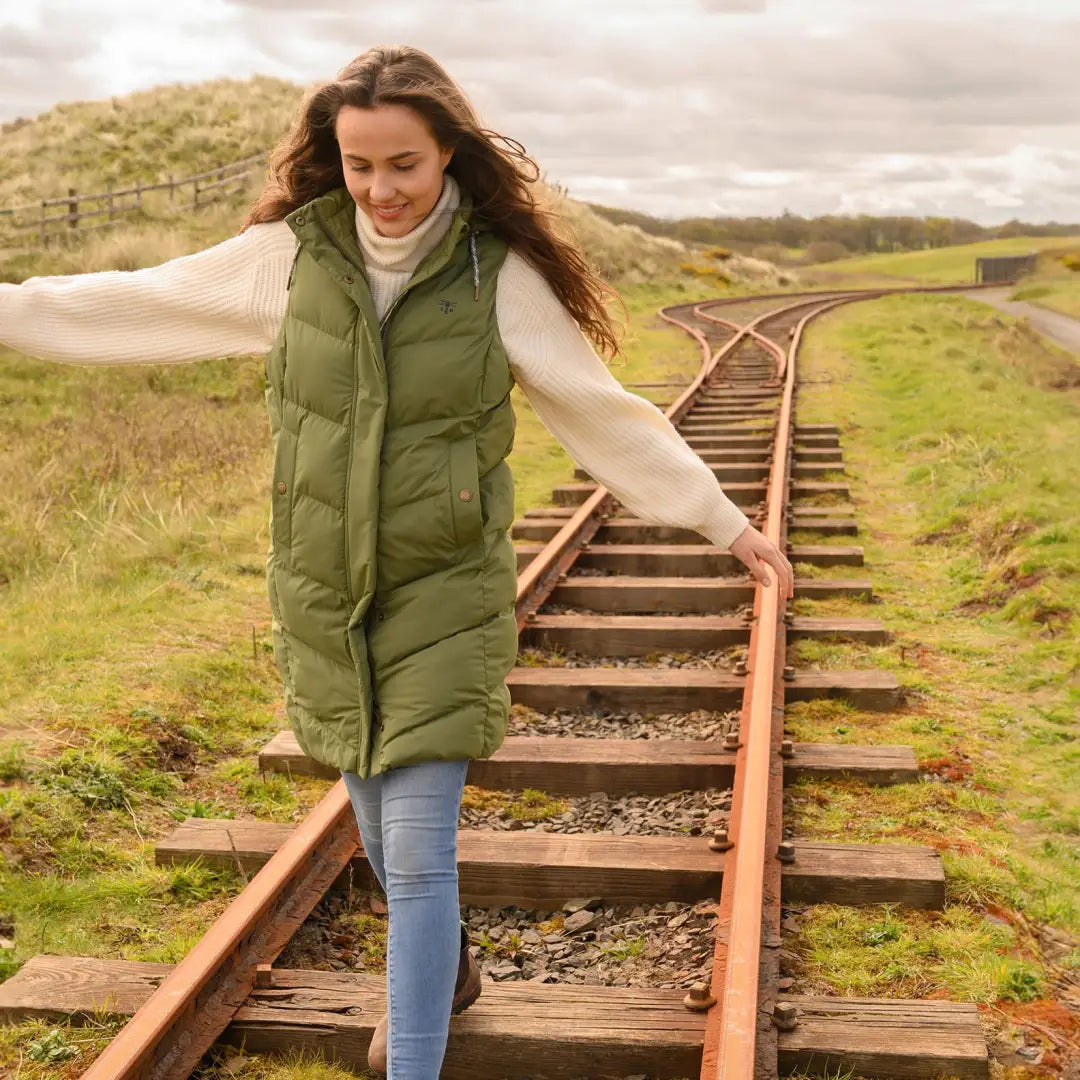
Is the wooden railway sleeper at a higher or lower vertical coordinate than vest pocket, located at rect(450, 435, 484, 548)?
lower

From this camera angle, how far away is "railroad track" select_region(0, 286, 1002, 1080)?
2814 mm

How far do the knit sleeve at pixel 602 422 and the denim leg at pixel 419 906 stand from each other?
A: 0.68 m

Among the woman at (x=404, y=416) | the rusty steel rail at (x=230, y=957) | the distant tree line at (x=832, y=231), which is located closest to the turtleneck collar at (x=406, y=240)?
the woman at (x=404, y=416)

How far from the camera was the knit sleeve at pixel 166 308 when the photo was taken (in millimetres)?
2590

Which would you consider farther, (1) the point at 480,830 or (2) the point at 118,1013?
(1) the point at 480,830

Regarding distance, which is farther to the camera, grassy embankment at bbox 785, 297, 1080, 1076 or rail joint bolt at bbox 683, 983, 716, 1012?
grassy embankment at bbox 785, 297, 1080, 1076

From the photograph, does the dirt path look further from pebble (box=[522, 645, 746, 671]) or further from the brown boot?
the brown boot

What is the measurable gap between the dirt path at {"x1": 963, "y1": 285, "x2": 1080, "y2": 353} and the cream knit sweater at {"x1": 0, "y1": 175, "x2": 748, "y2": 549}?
67.4 ft

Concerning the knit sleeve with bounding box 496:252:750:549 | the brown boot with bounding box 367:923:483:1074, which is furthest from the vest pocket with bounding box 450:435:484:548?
the brown boot with bounding box 367:923:483:1074

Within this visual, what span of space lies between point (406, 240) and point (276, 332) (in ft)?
1.21

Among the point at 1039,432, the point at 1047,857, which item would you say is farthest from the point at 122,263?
the point at 1047,857

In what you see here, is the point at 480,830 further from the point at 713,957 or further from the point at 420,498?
the point at 420,498

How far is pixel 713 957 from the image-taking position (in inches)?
124

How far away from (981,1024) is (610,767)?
158 cm
